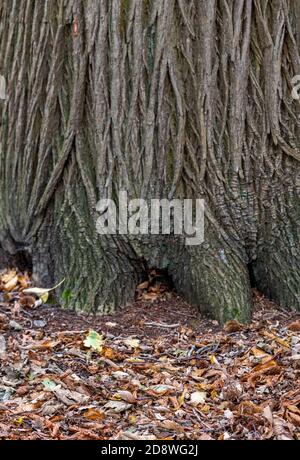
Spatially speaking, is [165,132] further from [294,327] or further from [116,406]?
[116,406]

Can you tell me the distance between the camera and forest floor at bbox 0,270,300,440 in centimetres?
338

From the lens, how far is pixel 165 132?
172 inches

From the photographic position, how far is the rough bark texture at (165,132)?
428cm

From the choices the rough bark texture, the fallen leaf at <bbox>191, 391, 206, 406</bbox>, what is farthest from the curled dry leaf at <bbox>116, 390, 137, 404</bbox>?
the rough bark texture

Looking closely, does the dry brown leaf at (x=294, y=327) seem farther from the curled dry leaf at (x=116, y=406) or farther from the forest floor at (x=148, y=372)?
the curled dry leaf at (x=116, y=406)

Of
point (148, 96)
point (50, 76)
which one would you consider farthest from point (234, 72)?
point (50, 76)

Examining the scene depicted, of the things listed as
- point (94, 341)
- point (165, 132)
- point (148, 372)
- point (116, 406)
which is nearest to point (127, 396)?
point (116, 406)

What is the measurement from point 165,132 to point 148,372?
1.51m

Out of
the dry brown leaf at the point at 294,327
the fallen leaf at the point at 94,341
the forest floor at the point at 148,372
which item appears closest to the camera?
the forest floor at the point at 148,372

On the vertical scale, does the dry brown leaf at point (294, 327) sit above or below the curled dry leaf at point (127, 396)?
above

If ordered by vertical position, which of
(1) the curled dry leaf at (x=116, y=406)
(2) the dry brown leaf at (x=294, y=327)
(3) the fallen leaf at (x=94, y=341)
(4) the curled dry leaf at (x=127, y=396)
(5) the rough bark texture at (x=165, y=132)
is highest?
(5) the rough bark texture at (x=165, y=132)

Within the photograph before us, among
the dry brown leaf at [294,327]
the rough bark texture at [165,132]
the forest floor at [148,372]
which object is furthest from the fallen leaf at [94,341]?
the dry brown leaf at [294,327]

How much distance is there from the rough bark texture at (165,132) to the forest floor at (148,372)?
19 centimetres

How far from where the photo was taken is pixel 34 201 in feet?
15.4
